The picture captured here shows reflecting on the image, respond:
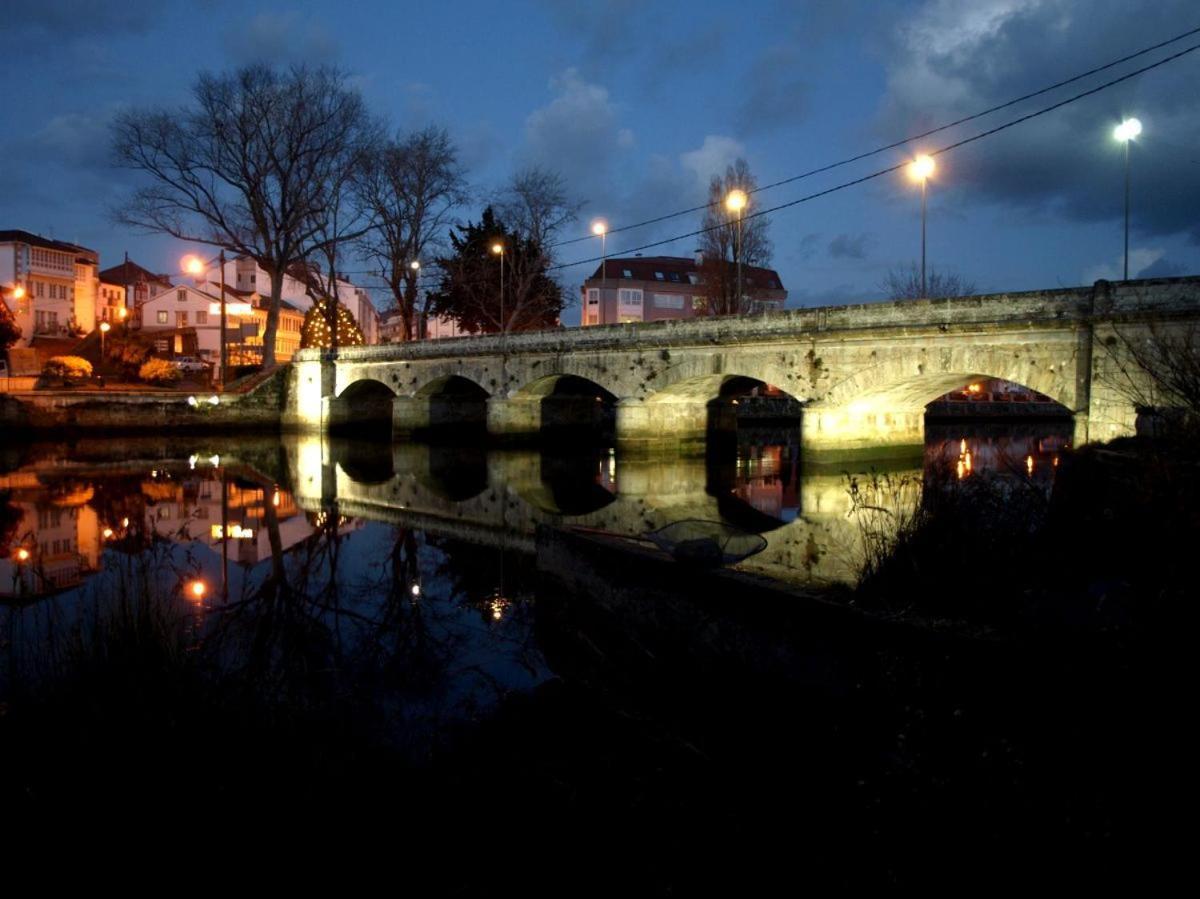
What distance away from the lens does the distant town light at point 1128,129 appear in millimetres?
18188

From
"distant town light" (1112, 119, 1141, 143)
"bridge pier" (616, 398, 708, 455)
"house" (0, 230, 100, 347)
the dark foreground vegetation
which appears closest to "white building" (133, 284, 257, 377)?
"house" (0, 230, 100, 347)

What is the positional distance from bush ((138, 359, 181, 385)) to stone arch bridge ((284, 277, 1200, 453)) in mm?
10985

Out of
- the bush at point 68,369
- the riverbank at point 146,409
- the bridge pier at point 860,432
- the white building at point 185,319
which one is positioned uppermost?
the white building at point 185,319

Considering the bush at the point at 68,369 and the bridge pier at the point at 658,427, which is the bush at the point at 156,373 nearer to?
the bush at the point at 68,369

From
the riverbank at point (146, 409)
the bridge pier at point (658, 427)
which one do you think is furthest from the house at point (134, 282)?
the bridge pier at point (658, 427)

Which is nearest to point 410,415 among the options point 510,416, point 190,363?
point 510,416

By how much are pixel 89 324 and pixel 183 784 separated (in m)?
83.6

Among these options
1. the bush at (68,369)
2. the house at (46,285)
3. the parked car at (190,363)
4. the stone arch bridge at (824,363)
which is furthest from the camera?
the house at (46,285)

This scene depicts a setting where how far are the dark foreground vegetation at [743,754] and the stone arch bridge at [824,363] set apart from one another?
21.7 ft

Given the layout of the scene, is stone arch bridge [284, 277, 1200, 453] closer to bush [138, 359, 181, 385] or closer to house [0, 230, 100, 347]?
bush [138, 359, 181, 385]

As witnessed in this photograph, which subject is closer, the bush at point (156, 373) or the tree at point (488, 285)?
the bush at point (156, 373)

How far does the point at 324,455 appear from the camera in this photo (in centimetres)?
3203

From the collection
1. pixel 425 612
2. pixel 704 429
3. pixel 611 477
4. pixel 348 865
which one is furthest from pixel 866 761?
pixel 704 429

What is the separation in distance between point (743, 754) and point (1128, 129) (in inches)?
759
